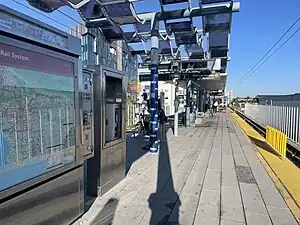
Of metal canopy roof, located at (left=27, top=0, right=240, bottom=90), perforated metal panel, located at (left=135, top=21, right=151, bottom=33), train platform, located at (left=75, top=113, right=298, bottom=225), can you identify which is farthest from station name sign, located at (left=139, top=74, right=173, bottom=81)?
train platform, located at (left=75, top=113, right=298, bottom=225)

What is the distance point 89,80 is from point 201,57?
7278mm

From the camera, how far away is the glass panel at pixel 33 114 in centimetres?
200

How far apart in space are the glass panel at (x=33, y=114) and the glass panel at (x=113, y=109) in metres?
1.38

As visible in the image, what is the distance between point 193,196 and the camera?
3.82m

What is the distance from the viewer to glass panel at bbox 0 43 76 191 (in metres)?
2.00

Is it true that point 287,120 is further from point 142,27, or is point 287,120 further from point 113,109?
point 113,109

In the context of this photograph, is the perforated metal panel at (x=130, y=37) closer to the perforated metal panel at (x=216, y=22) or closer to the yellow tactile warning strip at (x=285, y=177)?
the perforated metal panel at (x=216, y=22)

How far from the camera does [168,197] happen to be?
3.77m

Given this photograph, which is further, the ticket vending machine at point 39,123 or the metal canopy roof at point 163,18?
the metal canopy roof at point 163,18

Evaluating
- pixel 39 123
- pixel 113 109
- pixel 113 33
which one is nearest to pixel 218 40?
pixel 113 33

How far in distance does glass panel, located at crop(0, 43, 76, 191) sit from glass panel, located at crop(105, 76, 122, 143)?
138 cm

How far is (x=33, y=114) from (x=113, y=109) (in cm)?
220

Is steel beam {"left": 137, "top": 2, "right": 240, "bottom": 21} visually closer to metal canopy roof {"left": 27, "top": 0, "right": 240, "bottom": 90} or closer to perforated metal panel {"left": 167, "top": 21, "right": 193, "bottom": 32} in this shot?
metal canopy roof {"left": 27, "top": 0, "right": 240, "bottom": 90}

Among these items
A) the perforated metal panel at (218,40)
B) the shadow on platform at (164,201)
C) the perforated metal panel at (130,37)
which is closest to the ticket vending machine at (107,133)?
the shadow on platform at (164,201)
